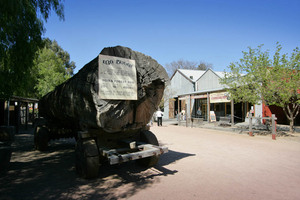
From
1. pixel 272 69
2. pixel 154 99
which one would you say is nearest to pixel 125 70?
pixel 154 99

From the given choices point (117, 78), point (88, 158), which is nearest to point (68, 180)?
point (88, 158)

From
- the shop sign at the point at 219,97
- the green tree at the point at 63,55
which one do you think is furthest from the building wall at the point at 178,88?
the green tree at the point at 63,55

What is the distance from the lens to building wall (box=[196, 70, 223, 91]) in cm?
2223

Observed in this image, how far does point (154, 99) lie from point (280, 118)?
16.9 meters

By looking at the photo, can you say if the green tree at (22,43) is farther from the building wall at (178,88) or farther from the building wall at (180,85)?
the building wall at (180,85)

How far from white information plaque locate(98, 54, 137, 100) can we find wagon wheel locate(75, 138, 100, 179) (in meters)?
1.09

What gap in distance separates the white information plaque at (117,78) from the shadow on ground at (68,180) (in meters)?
1.73

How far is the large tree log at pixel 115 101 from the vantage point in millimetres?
3885

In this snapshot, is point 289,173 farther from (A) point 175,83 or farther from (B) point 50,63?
(B) point 50,63

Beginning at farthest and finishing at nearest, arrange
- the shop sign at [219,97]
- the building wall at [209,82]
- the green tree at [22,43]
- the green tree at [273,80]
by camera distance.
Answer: the building wall at [209,82], the shop sign at [219,97], the green tree at [273,80], the green tree at [22,43]

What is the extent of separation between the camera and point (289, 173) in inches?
185

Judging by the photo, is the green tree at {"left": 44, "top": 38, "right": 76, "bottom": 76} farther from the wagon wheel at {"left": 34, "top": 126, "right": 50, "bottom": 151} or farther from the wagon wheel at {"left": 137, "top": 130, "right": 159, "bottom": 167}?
the wagon wheel at {"left": 137, "top": 130, "right": 159, "bottom": 167}

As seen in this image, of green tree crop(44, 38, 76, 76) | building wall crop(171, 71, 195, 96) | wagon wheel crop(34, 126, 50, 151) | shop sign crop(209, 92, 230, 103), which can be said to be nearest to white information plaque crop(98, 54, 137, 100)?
wagon wheel crop(34, 126, 50, 151)

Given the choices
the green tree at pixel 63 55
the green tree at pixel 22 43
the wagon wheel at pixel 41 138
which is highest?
the green tree at pixel 63 55
